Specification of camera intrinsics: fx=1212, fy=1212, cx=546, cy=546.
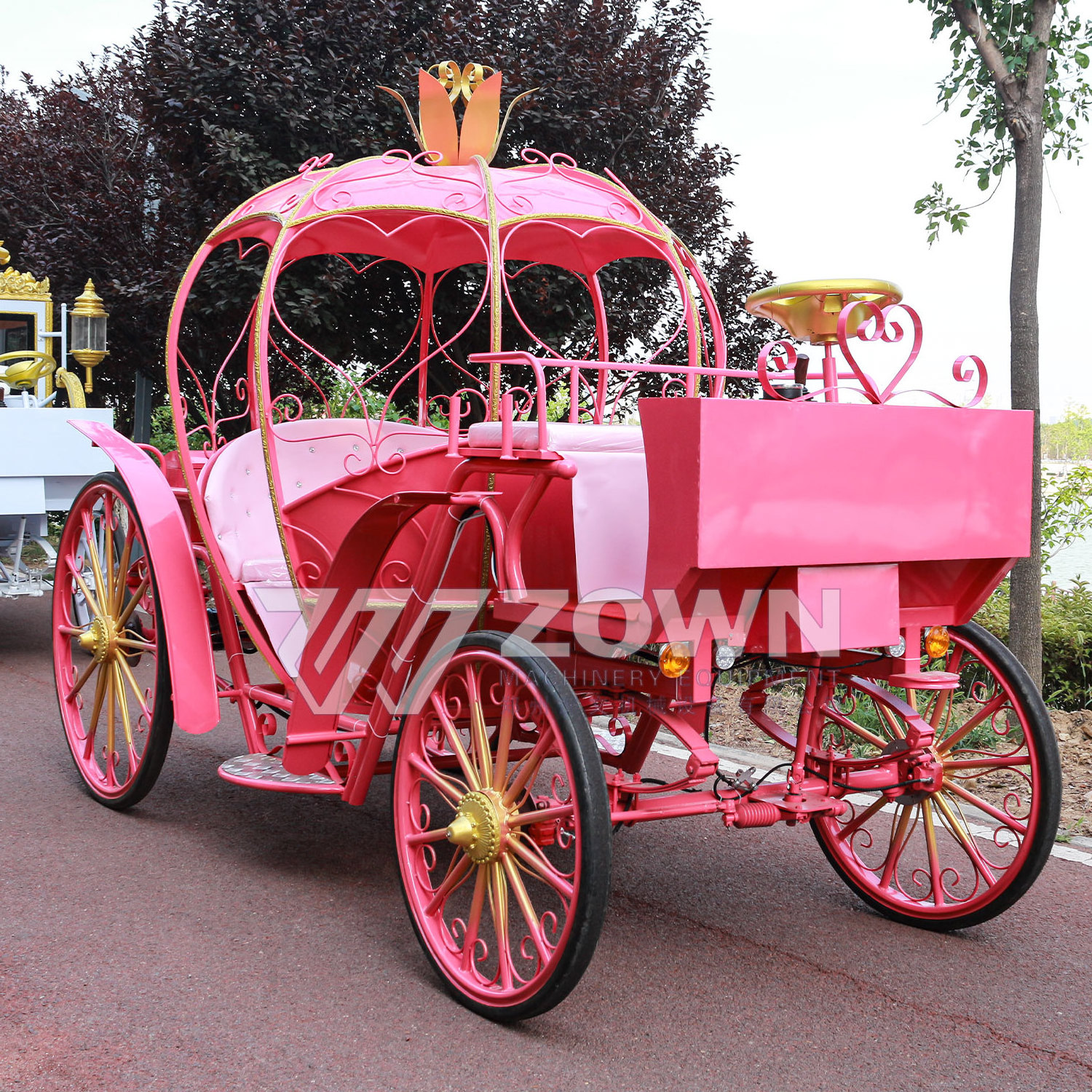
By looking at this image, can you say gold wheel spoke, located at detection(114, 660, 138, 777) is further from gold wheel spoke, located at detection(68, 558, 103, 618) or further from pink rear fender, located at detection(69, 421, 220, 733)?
pink rear fender, located at detection(69, 421, 220, 733)

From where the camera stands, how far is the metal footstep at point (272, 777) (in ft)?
11.7

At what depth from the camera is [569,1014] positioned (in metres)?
2.91

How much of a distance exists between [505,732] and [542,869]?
329 mm

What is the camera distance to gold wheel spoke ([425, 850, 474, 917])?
117 inches

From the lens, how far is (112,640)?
454 cm

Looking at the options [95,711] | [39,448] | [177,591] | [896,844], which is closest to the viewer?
[896,844]

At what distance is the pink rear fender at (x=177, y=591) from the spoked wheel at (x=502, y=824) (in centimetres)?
99

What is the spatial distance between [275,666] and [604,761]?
1111mm

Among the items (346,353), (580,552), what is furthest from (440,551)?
(346,353)

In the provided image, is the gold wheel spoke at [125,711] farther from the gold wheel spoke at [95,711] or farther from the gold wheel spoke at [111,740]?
the gold wheel spoke at [95,711]

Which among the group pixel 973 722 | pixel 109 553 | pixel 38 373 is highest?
pixel 38 373

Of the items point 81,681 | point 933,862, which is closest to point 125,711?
point 81,681

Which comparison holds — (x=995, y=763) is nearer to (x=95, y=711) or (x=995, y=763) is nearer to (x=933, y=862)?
(x=933, y=862)

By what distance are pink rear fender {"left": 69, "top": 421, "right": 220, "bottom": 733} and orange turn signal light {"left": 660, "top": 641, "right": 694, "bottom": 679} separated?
1.67m
